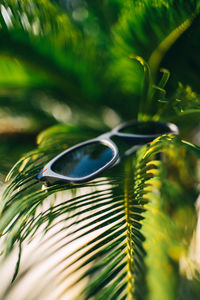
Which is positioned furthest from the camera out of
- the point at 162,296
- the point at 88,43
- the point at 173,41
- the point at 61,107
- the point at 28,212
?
the point at 61,107

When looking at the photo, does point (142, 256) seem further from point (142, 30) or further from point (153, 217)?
point (142, 30)

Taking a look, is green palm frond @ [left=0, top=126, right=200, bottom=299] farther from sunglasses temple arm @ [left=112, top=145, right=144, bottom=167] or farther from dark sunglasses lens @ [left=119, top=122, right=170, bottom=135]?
dark sunglasses lens @ [left=119, top=122, right=170, bottom=135]

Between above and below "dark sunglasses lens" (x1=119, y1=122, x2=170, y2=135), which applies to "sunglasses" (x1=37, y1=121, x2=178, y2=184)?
below

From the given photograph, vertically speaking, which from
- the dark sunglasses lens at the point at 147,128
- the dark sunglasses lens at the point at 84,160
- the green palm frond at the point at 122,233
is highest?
the dark sunglasses lens at the point at 147,128

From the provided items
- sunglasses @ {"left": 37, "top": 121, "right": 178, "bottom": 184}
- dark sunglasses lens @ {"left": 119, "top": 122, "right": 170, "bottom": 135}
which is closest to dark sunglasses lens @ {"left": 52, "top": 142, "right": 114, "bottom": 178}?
sunglasses @ {"left": 37, "top": 121, "right": 178, "bottom": 184}

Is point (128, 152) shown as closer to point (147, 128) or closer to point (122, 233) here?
point (147, 128)

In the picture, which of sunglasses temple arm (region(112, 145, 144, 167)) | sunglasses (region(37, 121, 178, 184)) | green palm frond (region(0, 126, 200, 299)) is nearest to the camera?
green palm frond (region(0, 126, 200, 299))

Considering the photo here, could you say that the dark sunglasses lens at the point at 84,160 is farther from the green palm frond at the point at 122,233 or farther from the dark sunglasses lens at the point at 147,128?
the dark sunglasses lens at the point at 147,128

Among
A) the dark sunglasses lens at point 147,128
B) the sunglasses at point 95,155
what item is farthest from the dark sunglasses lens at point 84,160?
the dark sunglasses lens at point 147,128

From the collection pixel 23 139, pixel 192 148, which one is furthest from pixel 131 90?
pixel 192 148
